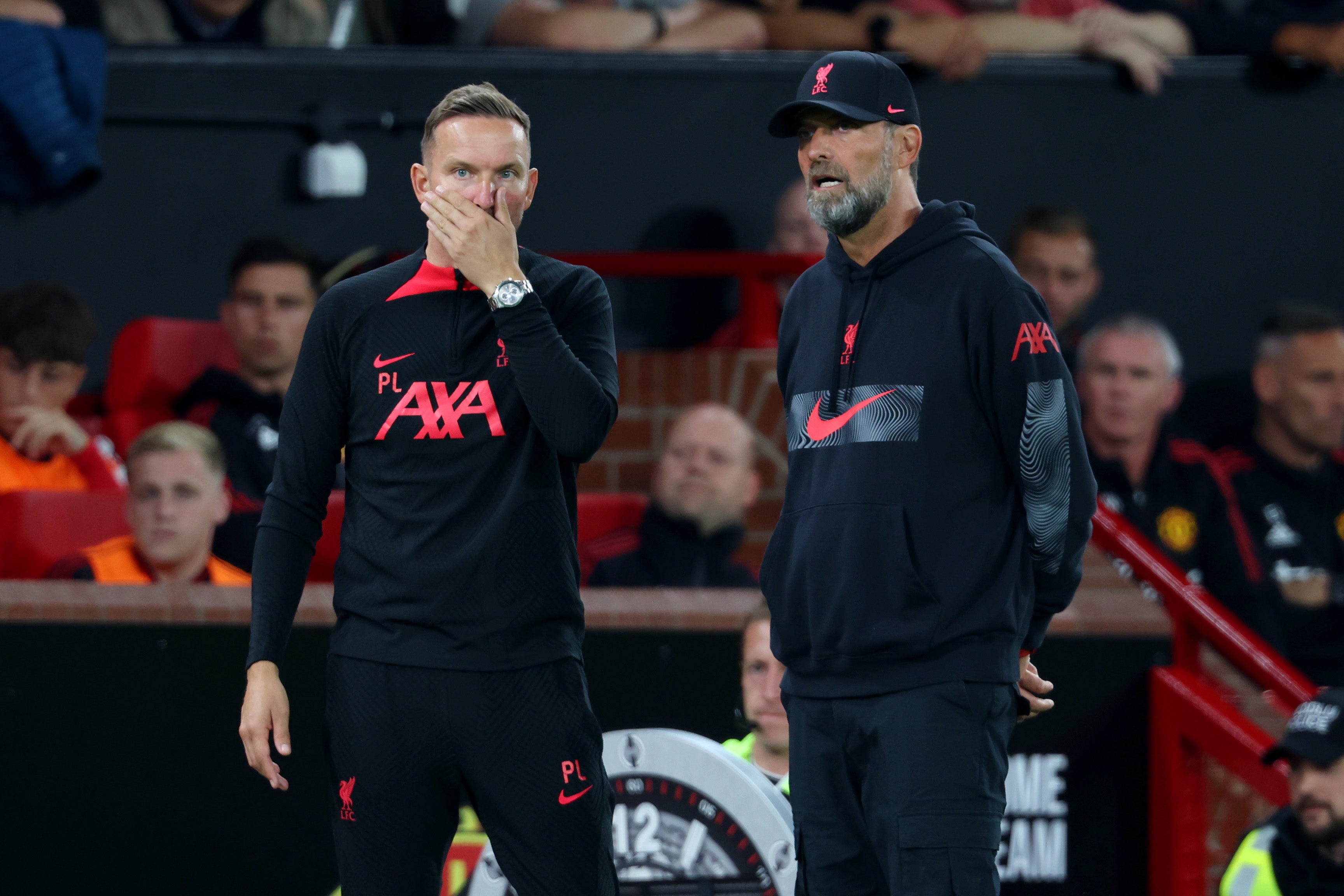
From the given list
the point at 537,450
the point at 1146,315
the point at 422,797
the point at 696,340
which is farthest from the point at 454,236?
the point at 1146,315

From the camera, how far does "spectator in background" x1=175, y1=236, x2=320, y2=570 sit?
565 cm

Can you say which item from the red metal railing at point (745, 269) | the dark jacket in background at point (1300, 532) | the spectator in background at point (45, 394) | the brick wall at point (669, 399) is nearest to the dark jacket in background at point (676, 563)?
the brick wall at point (669, 399)

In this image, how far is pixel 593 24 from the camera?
22.6ft

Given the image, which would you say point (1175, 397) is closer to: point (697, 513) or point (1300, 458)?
point (1300, 458)

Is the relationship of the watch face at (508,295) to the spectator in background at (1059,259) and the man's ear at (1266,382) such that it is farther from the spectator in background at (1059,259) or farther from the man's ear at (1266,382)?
the man's ear at (1266,382)

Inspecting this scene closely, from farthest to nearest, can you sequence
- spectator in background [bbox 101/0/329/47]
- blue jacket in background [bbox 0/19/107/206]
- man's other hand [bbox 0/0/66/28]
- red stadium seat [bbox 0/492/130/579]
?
spectator in background [bbox 101/0/329/47]
man's other hand [bbox 0/0/66/28]
blue jacket in background [bbox 0/19/107/206]
red stadium seat [bbox 0/492/130/579]

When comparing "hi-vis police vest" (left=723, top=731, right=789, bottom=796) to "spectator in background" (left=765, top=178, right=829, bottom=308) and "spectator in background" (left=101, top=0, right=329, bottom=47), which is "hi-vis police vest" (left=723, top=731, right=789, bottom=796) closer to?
"spectator in background" (left=765, top=178, right=829, bottom=308)

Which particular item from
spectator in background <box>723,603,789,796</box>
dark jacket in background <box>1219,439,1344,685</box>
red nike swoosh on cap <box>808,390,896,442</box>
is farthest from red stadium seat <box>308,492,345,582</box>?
dark jacket in background <box>1219,439,1344,685</box>

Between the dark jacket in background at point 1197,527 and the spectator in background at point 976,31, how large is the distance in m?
1.94

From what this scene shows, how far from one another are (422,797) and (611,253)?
11.3 feet

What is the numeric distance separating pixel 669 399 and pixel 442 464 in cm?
320

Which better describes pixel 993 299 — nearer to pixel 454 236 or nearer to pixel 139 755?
pixel 454 236

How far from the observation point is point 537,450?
259 cm

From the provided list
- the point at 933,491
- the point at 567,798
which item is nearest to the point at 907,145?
the point at 933,491
